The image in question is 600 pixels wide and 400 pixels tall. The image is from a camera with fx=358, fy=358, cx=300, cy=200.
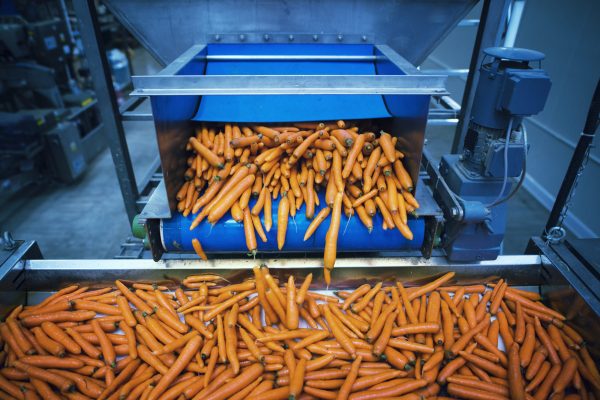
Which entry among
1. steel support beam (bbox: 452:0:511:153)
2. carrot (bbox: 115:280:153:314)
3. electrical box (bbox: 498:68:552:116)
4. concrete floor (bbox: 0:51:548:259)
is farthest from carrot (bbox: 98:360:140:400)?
concrete floor (bbox: 0:51:548:259)

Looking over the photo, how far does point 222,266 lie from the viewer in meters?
2.06

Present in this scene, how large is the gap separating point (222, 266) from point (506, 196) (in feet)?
5.25

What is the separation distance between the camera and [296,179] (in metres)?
2.12

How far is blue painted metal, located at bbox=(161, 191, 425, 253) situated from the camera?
195 centimetres

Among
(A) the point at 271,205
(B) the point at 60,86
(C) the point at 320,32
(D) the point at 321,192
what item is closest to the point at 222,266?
(A) the point at 271,205

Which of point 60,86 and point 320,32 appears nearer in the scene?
point 320,32

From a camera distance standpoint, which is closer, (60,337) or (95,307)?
(60,337)

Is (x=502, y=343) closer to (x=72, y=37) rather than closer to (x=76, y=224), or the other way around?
(x=76, y=224)

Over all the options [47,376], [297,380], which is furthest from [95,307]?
[297,380]

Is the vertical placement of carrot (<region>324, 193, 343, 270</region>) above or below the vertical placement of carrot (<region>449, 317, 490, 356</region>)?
above

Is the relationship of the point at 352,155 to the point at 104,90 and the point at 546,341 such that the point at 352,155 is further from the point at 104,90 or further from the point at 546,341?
the point at 104,90

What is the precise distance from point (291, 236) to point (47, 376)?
132 centimetres

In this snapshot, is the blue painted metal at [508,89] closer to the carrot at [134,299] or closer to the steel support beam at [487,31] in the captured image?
the steel support beam at [487,31]

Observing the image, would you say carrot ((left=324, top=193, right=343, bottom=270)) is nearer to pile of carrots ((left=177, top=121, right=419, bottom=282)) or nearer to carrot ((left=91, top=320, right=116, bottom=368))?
pile of carrots ((left=177, top=121, right=419, bottom=282))
